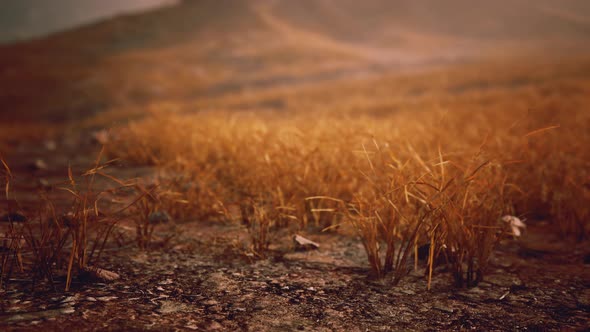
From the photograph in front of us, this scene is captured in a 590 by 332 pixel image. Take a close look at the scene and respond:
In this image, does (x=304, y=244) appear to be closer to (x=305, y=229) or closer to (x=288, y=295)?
(x=305, y=229)

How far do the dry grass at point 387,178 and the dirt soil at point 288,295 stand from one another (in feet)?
0.44

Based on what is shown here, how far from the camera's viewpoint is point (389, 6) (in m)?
68.6

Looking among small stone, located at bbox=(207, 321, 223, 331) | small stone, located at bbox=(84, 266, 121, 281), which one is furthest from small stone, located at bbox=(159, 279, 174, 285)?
small stone, located at bbox=(207, 321, 223, 331)

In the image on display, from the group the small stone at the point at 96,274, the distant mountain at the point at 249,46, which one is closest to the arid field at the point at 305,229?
the small stone at the point at 96,274

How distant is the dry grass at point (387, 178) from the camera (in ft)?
5.46

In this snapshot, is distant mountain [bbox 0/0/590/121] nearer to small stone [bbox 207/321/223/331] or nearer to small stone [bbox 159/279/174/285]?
small stone [bbox 159/279/174/285]

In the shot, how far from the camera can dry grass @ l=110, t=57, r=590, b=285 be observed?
166cm

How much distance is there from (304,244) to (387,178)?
1.85ft

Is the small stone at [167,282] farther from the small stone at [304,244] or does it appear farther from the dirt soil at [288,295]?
the small stone at [304,244]

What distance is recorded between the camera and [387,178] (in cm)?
174

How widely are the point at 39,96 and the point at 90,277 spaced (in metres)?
25.3

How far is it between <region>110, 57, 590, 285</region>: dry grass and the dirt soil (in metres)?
0.13

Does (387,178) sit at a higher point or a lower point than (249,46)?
lower

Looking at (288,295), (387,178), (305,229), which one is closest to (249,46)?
(305,229)
